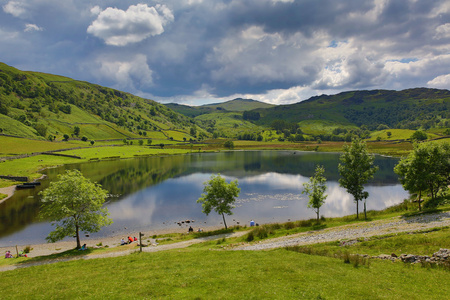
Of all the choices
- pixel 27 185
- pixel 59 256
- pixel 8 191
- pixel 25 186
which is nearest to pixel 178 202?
pixel 59 256

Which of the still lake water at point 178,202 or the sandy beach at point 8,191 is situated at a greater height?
the sandy beach at point 8,191

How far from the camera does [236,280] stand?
17.4 m

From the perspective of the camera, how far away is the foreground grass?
14.9 metres

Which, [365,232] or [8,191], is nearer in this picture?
[365,232]

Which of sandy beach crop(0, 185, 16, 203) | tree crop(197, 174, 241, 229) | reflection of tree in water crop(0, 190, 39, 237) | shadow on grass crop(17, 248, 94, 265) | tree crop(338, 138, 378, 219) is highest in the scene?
tree crop(338, 138, 378, 219)

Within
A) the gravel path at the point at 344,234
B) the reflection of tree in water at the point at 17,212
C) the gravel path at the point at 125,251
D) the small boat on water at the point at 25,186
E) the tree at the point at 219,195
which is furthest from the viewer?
the small boat on water at the point at 25,186

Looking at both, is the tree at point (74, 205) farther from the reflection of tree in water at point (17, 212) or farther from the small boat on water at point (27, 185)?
the small boat on water at point (27, 185)

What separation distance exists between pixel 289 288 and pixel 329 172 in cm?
11298

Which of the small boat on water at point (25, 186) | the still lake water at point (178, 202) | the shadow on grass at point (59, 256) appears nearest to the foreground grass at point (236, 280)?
the shadow on grass at point (59, 256)

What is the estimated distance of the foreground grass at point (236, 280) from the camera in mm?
14898

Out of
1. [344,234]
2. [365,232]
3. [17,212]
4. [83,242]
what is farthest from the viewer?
[17,212]

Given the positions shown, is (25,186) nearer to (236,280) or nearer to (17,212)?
(17,212)

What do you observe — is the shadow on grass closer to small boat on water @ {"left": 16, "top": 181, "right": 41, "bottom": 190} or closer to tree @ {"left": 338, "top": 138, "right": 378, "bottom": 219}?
tree @ {"left": 338, "top": 138, "right": 378, "bottom": 219}

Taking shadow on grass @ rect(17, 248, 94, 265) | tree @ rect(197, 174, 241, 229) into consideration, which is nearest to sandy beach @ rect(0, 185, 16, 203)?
shadow on grass @ rect(17, 248, 94, 265)
